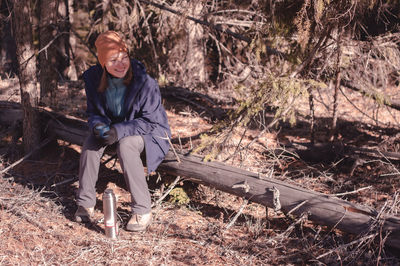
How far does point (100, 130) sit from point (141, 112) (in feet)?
1.49

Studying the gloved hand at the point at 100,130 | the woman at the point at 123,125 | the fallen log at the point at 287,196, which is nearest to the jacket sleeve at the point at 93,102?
the woman at the point at 123,125

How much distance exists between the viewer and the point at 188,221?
14.3 ft

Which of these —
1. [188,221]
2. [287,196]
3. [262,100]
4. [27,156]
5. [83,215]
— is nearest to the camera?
[287,196]

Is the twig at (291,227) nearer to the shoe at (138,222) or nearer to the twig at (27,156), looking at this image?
the shoe at (138,222)

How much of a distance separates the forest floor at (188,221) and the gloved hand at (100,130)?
0.88m

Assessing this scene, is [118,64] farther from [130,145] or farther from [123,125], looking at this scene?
[130,145]

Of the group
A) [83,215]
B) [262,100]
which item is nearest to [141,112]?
[83,215]

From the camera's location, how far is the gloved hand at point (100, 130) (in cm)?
412

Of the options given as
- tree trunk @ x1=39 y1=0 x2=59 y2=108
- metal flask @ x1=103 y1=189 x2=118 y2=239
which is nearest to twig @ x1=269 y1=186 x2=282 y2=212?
metal flask @ x1=103 y1=189 x2=118 y2=239

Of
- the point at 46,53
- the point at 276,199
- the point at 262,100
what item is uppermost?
A: the point at 46,53

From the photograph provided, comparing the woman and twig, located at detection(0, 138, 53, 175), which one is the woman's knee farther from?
twig, located at detection(0, 138, 53, 175)

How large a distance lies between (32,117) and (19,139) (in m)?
0.89

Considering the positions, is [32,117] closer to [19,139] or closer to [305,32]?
[19,139]

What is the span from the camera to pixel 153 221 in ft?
14.1
